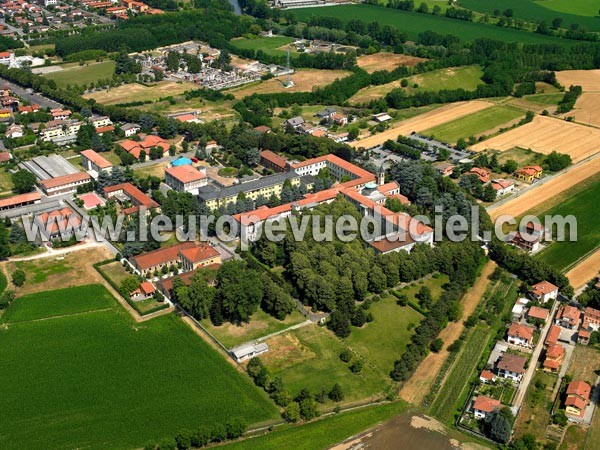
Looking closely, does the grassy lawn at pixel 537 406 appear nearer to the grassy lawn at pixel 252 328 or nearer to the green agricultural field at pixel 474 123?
the grassy lawn at pixel 252 328

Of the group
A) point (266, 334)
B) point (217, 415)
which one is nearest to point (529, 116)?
point (266, 334)

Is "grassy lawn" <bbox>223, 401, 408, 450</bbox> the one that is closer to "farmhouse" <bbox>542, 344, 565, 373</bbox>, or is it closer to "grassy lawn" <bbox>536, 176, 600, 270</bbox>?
"farmhouse" <bbox>542, 344, 565, 373</bbox>

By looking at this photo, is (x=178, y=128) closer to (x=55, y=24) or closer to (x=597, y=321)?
(x=597, y=321)

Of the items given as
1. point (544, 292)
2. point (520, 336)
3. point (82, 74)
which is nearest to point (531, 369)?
point (520, 336)

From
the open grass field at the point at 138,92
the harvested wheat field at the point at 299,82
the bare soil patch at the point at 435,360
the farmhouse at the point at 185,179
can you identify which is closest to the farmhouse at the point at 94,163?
the farmhouse at the point at 185,179

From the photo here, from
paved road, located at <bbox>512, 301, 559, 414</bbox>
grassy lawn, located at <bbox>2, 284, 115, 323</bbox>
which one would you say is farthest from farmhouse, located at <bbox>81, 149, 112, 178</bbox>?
paved road, located at <bbox>512, 301, 559, 414</bbox>

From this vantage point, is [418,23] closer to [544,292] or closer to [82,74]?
[82,74]
